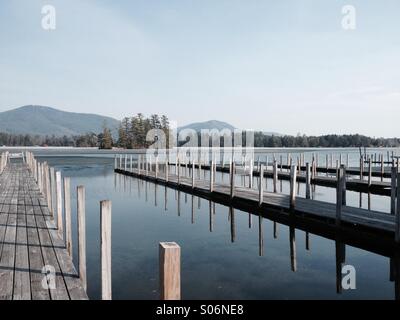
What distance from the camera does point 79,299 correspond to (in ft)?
20.2

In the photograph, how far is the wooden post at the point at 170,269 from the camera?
12.2ft

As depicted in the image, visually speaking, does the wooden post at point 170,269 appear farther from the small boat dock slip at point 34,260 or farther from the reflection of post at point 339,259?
the reflection of post at point 339,259

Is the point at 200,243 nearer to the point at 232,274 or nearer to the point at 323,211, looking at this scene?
the point at 232,274

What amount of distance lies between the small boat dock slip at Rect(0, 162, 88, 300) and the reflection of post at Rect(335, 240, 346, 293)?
243 inches

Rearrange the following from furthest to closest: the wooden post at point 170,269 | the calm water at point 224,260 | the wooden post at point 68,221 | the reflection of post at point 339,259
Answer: the reflection of post at point 339,259 → the wooden post at point 68,221 → the calm water at point 224,260 → the wooden post at point 170,269

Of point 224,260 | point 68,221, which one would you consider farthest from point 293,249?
point 68,221

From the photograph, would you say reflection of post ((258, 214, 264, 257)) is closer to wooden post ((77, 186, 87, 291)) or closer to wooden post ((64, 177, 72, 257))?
wooden post ((64, 177, 72, 257))

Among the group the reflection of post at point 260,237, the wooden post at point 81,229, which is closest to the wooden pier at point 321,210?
the reflection of post at point 260,237

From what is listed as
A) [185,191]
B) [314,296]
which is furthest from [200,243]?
[185,191]

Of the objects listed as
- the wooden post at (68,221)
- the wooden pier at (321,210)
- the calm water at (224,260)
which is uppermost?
the wooden post at (68,221)

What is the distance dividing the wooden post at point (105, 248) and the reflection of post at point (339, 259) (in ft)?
18.3
